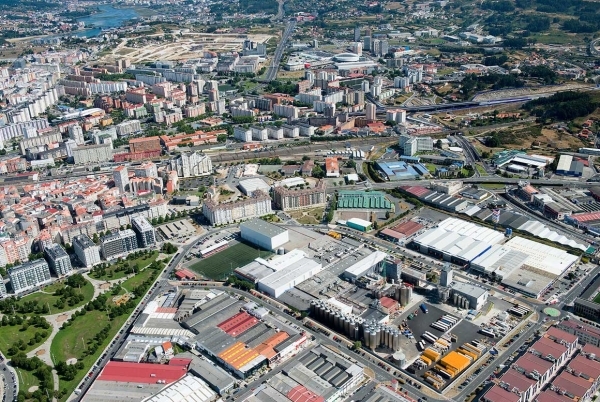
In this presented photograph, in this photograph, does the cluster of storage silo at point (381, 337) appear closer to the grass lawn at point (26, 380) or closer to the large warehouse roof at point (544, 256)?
the large warehouse roof at point (544, 256)

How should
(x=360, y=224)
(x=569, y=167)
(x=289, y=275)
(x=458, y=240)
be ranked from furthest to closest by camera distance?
(x=569, y=167), (x=360, y=224), (x=458, y=240), (x=289, y=275)

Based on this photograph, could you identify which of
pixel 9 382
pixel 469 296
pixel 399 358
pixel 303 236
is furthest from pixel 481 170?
pixel 9 382

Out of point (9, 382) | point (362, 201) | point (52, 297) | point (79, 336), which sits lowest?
point (9, 382)

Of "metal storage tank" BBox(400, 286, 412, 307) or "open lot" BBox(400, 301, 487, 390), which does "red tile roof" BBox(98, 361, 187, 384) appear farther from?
"metal storage tank" BBox(400, 286, 412, 307)

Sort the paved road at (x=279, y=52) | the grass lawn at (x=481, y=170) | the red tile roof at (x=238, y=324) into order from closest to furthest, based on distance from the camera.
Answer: the red tile roof at (x=238, y=324) → the grass lawn at (x=481, y=170) → the paved road at (x=279, y=52)

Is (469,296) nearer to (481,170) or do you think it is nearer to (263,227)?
(263,227)

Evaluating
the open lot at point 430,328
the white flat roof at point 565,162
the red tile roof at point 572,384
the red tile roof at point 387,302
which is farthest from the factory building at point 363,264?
the white flat roof at point 565,162

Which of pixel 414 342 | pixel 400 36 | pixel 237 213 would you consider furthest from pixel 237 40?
pixel 414 342

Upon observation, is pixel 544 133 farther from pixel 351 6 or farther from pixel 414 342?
pixel 351 6
